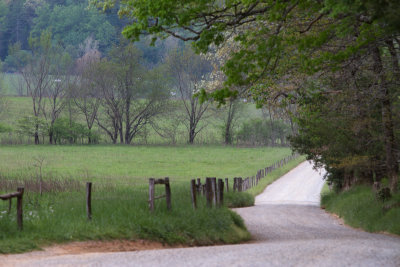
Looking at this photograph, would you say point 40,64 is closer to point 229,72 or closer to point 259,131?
point 259,131

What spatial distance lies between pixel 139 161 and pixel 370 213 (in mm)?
41507

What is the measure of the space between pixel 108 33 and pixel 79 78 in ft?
110

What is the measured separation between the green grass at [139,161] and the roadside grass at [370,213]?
20.0 m

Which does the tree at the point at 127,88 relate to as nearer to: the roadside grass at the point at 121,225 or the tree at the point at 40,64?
the tree at the point at 40,64

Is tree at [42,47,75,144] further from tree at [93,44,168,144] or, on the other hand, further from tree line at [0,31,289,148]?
tree at [93,44,168,144]

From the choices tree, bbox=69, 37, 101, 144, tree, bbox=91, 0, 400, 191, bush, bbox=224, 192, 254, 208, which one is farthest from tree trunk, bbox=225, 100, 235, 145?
tree, bbox=91, 0, 400, 191

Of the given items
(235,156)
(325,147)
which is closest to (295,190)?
(325,147)

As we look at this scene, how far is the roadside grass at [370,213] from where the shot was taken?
58.5 feet

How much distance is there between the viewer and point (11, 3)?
5276 inches

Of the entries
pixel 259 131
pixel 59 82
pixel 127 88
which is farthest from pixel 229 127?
pixel 59 82

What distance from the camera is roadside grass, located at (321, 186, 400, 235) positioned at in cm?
1782

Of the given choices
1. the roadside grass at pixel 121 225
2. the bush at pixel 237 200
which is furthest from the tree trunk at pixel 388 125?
the bush at pixel 237 200

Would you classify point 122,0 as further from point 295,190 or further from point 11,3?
point 11,3

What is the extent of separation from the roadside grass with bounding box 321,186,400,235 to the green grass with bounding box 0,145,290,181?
2005cm
